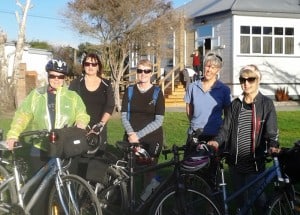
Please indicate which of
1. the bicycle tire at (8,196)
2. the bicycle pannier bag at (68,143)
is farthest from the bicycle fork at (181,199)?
the bicycle tire at (8,196)

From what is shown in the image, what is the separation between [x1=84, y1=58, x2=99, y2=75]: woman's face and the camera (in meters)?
6.22

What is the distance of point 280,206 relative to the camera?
4.45 meters

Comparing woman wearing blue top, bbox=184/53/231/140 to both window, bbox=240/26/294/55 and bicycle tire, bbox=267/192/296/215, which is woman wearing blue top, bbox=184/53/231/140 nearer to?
bicycle tire, bbox=267/192/296/215

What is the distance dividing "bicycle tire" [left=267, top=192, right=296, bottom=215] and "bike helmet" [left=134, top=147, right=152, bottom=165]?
60.4 inches

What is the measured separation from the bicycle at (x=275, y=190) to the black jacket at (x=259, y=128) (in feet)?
0.53

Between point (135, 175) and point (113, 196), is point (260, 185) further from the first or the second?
point (113, 196)

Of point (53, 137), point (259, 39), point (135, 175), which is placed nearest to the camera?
point (53, 137)

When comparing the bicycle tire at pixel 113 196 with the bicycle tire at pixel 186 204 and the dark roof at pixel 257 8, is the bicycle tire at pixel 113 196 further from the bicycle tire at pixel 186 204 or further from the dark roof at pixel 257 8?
the dark roof at pixel 257 8

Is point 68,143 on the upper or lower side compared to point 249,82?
lower

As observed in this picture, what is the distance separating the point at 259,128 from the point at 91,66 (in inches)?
87.5

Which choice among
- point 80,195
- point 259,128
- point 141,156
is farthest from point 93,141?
point 259,128

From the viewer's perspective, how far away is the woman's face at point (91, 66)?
622 cm

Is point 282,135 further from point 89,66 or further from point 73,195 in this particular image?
point 73,195

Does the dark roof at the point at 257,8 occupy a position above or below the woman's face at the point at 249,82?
above
